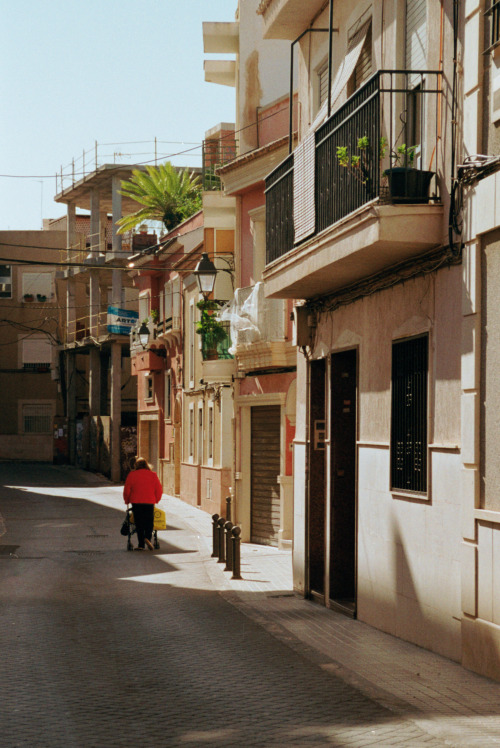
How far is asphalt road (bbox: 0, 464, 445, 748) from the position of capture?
23.2ft

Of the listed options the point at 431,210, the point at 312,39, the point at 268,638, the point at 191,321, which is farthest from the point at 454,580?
the point at 191,321

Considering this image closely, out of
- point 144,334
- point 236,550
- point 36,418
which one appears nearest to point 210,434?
point 144,334

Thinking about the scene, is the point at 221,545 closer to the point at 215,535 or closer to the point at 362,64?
the point at 215,535

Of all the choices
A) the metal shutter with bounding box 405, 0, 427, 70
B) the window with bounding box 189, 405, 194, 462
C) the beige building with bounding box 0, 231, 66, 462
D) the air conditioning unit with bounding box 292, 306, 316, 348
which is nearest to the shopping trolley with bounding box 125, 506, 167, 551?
the air conditioning unit with bounding box 292, 306, 316, 348

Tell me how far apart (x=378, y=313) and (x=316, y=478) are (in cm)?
351

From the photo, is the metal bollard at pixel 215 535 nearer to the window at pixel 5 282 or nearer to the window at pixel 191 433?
the window at pixel 191 433

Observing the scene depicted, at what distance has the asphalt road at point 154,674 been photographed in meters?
7.07

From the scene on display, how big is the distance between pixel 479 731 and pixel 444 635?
120 inches

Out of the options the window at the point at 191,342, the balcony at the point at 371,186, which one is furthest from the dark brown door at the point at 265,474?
the window at the point at 191,342

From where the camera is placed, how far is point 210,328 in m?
26.1

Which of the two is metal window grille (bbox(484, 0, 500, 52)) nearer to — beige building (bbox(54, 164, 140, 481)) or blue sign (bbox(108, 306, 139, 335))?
beige building (bbox(54, 164, 140, 481))

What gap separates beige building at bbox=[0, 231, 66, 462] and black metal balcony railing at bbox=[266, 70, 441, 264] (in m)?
46.4

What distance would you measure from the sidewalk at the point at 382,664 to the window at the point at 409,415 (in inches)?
65.3

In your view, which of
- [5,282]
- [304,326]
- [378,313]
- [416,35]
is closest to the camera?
[416,35]
